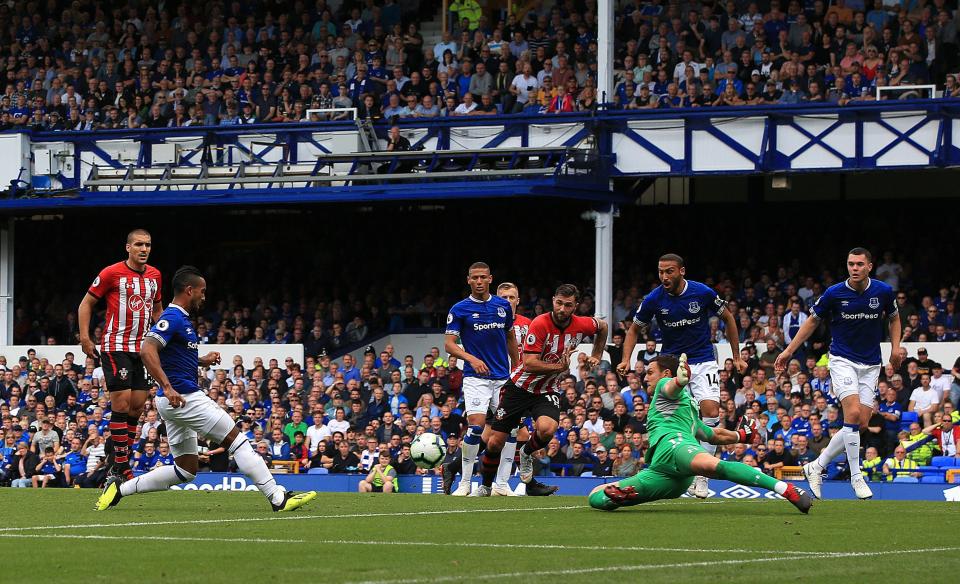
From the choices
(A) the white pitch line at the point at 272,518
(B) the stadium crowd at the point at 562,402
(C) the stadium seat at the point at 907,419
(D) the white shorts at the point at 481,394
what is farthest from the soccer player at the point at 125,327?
(C) the stadium seat at the point at 907,419

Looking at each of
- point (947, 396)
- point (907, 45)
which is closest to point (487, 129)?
point (907, 45)

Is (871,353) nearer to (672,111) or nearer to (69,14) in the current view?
(672,111)

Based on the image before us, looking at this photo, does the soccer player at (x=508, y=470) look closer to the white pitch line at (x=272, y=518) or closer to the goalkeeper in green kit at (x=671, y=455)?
the white pitch line at (x=272, y=518)

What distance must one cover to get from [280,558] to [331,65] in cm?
2422

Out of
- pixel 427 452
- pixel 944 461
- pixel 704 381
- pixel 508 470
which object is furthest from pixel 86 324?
pixel 944 461

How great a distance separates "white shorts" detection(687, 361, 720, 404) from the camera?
15406 millimetres

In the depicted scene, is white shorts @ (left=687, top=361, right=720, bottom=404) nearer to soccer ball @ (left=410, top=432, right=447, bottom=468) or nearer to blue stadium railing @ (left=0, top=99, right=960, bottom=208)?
soccer ball @ (left=410, top=432, right=447, bottom=468)

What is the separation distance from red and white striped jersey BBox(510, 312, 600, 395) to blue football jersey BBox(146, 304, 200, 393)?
3.99 metres

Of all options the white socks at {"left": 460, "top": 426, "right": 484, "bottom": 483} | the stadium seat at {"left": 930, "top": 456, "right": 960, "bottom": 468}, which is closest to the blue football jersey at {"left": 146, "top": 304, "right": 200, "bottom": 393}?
the white socks at {"left": 460, "top": 426, "right": 484, "bottom": 483}

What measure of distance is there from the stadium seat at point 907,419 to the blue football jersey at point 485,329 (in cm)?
739

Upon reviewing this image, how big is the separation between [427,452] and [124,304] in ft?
25.2

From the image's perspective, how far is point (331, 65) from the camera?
32.6m

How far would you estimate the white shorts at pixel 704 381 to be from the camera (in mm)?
15406

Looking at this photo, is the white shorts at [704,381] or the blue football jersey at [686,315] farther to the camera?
the white shorts at [704,381]
